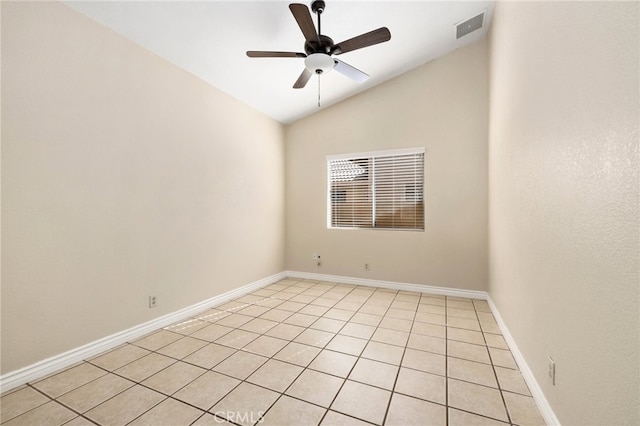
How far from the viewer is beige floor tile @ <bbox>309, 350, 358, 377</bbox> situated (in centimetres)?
199

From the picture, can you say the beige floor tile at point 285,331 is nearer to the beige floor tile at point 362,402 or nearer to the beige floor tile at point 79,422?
the beige floor tile at point 362,402

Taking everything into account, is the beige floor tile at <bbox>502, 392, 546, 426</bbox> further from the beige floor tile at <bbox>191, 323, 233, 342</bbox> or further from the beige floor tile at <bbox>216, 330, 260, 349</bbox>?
the beige floor tile at <bbox>191, 323, 233, 342</bbox>

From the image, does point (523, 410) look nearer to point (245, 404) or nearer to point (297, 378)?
point (297, 378)

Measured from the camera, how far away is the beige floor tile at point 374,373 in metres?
1.85

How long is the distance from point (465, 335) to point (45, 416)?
3215 mm

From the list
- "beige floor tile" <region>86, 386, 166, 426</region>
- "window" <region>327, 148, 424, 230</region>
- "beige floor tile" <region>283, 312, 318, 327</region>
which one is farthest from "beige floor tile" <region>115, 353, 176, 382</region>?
"window" <region>327, 148, 424, 230</region>

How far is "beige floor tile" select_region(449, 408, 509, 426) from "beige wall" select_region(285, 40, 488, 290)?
7.81ft

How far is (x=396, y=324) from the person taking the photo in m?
2.81

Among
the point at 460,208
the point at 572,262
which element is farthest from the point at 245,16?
the point at 460,208

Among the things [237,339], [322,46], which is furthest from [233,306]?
[322,46]

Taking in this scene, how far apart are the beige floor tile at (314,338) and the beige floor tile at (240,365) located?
0.43 meters

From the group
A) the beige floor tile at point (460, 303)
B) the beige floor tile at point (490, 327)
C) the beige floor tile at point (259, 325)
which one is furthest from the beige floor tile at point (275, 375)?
the beige floor tile at point (460, 303)

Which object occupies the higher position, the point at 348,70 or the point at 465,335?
the point at 348,70

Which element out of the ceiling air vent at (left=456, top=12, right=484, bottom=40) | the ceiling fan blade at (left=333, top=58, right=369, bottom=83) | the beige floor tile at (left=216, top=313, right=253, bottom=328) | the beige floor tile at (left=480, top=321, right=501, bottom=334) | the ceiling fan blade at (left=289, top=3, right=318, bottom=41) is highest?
the ceiling air vent at (left=456, top=12, right=484, bottom=40)
